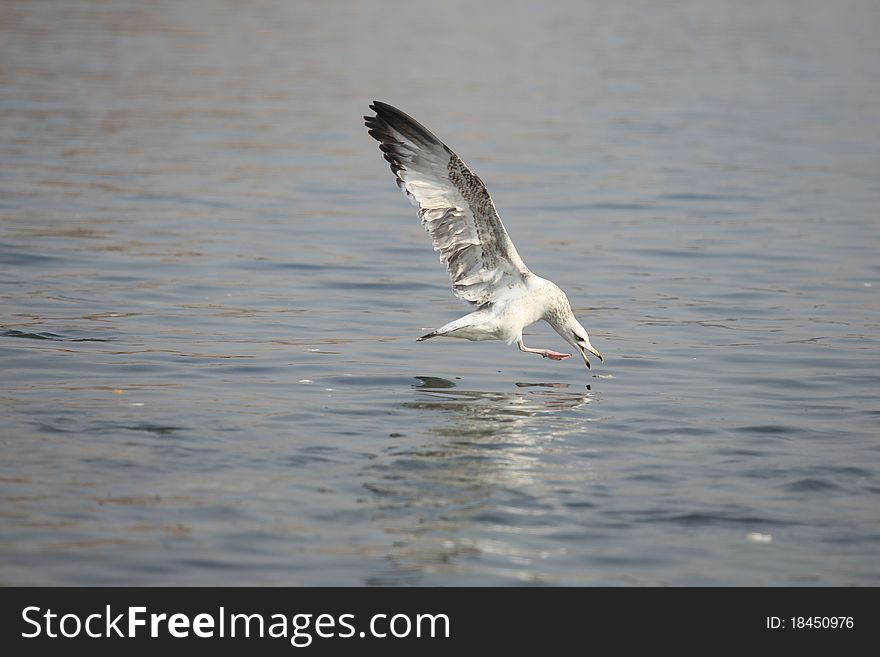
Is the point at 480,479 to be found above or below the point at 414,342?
below

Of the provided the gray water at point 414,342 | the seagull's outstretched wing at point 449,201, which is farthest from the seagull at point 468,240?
the gray water at point 414,342

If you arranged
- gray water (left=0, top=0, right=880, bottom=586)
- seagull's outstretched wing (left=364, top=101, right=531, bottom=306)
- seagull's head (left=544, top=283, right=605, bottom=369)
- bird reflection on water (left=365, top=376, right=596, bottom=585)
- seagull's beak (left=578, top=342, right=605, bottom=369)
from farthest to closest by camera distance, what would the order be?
1. seagull's beak (left=578, top=342, right=605, bottom=369)
2. seagull's head (left=544, top=283, right=605, bottom=369)
3. seagull's outstretched wing (left=364, top=101, right=531, bottom=306)
4. gray water (left=0, top=0, right=880, bottom=586)
5. bird reflection on water (left=365, top=376, right=596, bottom=585)

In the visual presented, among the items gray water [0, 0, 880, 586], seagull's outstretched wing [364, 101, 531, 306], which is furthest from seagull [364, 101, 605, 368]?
gray water [0, 0, 880, 586]

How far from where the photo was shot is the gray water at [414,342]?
7.60 m

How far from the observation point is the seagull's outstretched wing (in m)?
10.6

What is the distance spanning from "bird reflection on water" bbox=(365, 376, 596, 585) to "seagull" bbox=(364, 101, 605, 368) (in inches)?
21.4

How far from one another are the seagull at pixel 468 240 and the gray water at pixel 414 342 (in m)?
0.52

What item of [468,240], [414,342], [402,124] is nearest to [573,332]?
[468,240]

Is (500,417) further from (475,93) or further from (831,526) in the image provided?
(475,93)

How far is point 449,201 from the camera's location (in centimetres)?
1071

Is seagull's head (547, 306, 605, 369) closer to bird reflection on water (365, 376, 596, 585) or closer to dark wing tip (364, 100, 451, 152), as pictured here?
bird reflection on water (365, 376, 596, 585)

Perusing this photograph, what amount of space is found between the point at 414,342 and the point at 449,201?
6.93ft

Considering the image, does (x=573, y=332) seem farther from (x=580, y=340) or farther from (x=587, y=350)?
(x=587, y=350)
